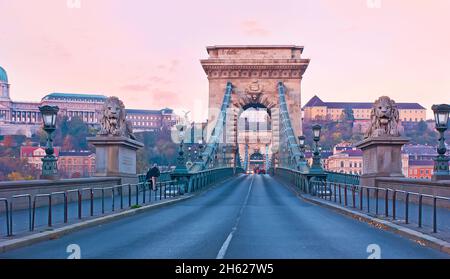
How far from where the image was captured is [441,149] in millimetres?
18594

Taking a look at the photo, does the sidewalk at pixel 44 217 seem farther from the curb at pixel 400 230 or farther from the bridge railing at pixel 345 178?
the bridge railing at pixel 345 178

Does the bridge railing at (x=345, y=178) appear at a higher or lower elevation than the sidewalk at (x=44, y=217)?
higher

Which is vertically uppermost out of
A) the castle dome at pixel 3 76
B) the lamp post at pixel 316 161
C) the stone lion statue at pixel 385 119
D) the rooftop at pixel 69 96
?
the castle dome at pixel 3 76

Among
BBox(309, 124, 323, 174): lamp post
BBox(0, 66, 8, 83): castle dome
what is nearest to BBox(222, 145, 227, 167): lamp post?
BBox(309, 124, 323, 174): lamp post

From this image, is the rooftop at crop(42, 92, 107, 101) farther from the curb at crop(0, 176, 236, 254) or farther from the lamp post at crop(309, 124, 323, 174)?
the curb at crop(0, 176, 236, 254)

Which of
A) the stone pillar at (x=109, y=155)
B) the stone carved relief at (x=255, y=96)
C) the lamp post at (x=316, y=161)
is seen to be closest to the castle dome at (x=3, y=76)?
the stone carved relief at (x=255, y=96)

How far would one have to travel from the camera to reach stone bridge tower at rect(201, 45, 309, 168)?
2813 inches

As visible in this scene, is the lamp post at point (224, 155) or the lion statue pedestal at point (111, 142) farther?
the lamp post at point (224, 155)

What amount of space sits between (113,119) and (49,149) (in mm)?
6832

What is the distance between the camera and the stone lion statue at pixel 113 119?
26.5 m

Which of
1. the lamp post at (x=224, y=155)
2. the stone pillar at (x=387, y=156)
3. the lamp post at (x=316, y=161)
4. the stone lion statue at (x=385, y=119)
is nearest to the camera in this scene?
the stone pillar at (x=387, y=156)

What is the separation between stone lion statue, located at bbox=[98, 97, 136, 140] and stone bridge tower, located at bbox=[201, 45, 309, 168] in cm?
4379
